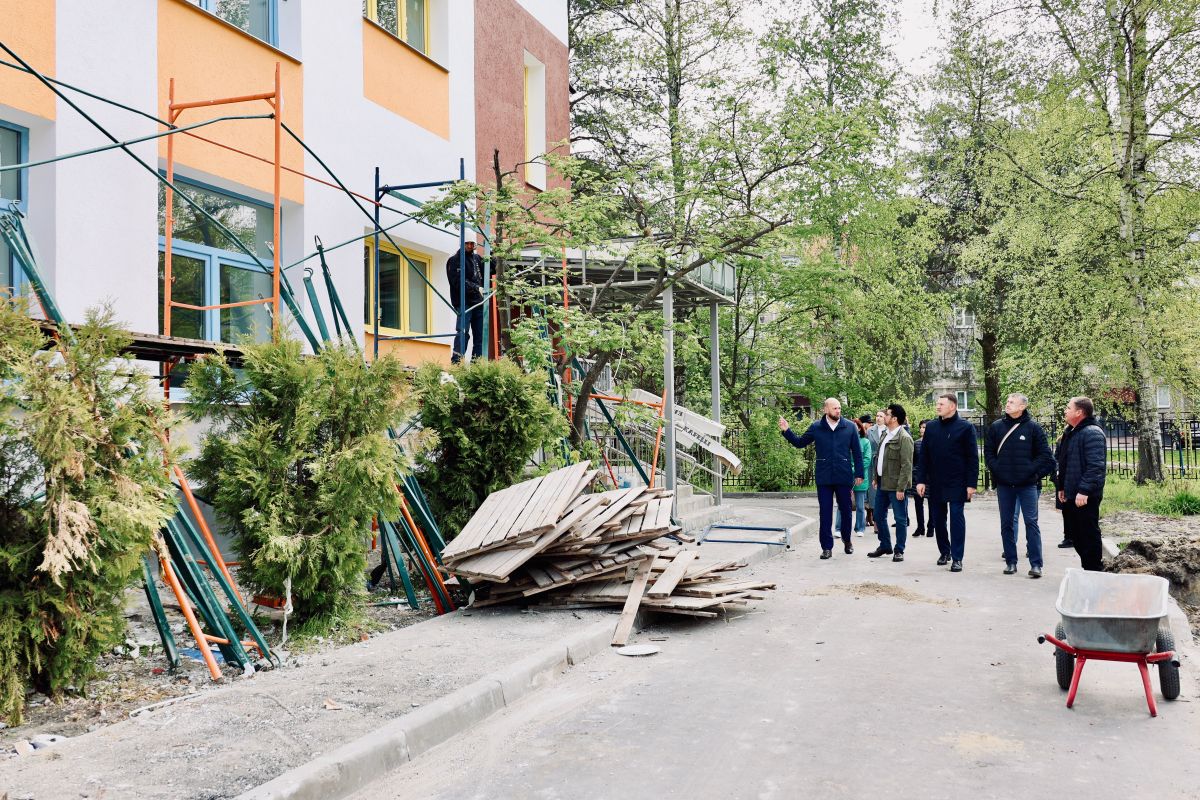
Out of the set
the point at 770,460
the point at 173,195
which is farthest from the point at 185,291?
the point at 770,460

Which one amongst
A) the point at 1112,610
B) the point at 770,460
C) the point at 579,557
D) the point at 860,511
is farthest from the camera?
the point at 770,460

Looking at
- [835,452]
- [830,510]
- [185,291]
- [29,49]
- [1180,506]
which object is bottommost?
[1180,506]

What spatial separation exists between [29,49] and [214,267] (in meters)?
2.63

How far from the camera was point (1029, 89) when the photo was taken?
2017cm

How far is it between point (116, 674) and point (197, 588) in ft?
2.12

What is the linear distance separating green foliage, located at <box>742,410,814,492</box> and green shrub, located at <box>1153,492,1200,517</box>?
9.12 metres

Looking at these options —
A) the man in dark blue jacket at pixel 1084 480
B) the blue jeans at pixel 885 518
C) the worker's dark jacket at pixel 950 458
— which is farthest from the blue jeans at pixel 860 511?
the man in dark blue jacket at pixel 1084 480

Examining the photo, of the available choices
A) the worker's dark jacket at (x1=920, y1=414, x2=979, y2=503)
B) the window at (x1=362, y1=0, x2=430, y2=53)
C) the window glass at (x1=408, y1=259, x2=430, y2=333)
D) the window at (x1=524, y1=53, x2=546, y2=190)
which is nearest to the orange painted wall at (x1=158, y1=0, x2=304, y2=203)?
the window at (x1=362, y1=0, x2=430, y2=53)

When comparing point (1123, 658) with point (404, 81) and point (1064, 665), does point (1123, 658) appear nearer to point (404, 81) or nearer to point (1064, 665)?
point (1064, 665)

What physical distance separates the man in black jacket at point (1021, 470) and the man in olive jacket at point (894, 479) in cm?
153

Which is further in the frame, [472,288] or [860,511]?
[860,511]

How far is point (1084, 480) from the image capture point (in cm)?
912

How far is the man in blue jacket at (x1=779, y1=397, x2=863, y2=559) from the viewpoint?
38.7ft

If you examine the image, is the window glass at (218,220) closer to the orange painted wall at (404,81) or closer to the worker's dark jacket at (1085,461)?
the orange painted wall at (404,81)
